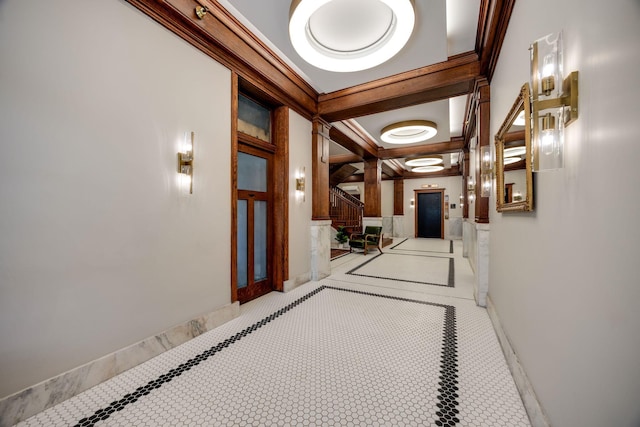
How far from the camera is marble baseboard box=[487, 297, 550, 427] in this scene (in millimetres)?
1479

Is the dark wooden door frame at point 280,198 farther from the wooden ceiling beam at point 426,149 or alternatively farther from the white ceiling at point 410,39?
the wooden ceiling beam at point 426,149

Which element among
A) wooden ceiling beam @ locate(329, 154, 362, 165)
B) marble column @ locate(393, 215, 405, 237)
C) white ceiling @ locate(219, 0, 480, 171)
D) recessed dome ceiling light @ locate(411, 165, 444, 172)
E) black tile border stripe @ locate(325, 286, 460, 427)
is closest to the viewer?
black tile border stripe @ locate(325, 286, 460, 427)

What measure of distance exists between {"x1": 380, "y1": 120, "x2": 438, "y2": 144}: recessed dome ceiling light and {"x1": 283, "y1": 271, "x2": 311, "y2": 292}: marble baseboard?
3.94m

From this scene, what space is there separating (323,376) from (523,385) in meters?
1.42

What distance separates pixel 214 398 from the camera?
178 cm

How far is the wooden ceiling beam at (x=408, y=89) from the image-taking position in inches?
139

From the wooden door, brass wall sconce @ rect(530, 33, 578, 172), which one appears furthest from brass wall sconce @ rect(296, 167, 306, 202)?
brass wall sconce @ rect(530, 33, 578, 172)

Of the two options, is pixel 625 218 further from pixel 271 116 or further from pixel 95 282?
pixel 271 116

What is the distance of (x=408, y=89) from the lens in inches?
151

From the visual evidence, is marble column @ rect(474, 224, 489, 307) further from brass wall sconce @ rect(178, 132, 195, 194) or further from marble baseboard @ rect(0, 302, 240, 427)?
brass wall sconce @ rect(178, 132, 195, 194)

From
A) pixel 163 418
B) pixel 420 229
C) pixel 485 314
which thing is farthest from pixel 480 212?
pixel 420 229

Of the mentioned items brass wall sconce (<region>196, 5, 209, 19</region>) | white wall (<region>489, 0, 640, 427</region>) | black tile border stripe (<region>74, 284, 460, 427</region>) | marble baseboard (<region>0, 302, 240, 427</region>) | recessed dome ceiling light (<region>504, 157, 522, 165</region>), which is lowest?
black tile border stripe (<region>74, 284, 460, 427</region>)

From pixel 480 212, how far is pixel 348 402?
3.16 meters

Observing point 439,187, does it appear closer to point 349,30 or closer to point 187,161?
point 349,30
